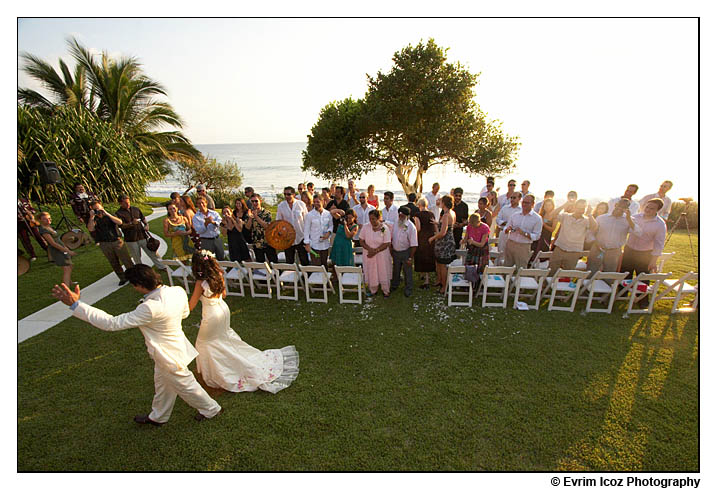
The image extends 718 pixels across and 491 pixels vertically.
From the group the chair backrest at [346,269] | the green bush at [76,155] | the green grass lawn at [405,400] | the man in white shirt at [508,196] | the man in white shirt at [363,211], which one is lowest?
Answer: the green grass lawn at [405,400]

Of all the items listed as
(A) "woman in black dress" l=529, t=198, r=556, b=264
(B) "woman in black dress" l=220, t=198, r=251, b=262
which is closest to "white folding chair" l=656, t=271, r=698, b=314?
(A) "woman in black dress" l=529, t=198, r=556, b=264

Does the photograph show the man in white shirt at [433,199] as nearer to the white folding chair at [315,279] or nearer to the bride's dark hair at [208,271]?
the white folding chair at [315,279]

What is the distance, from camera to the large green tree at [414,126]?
1822cm

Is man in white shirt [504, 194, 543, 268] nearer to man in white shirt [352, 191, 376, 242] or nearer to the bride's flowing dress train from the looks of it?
man in white shirt [352, 191, 376, 242]

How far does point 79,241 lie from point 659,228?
50.8 ft

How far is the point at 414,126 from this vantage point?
62.5 ft

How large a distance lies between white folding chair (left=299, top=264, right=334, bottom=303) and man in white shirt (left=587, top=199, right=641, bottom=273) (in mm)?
5558

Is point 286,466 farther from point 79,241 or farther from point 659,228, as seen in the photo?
point 79,241

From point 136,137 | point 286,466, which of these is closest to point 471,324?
point 286,466

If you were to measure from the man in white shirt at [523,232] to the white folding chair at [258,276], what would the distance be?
524cm

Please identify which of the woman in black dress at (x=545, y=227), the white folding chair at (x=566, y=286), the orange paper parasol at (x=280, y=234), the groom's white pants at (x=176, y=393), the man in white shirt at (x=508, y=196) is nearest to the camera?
the groom's white pants at (x=176, y=393)

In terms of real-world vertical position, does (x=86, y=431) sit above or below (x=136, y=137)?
below

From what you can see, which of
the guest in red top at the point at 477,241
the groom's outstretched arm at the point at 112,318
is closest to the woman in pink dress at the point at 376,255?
the guest in red top at the point at 477,241
